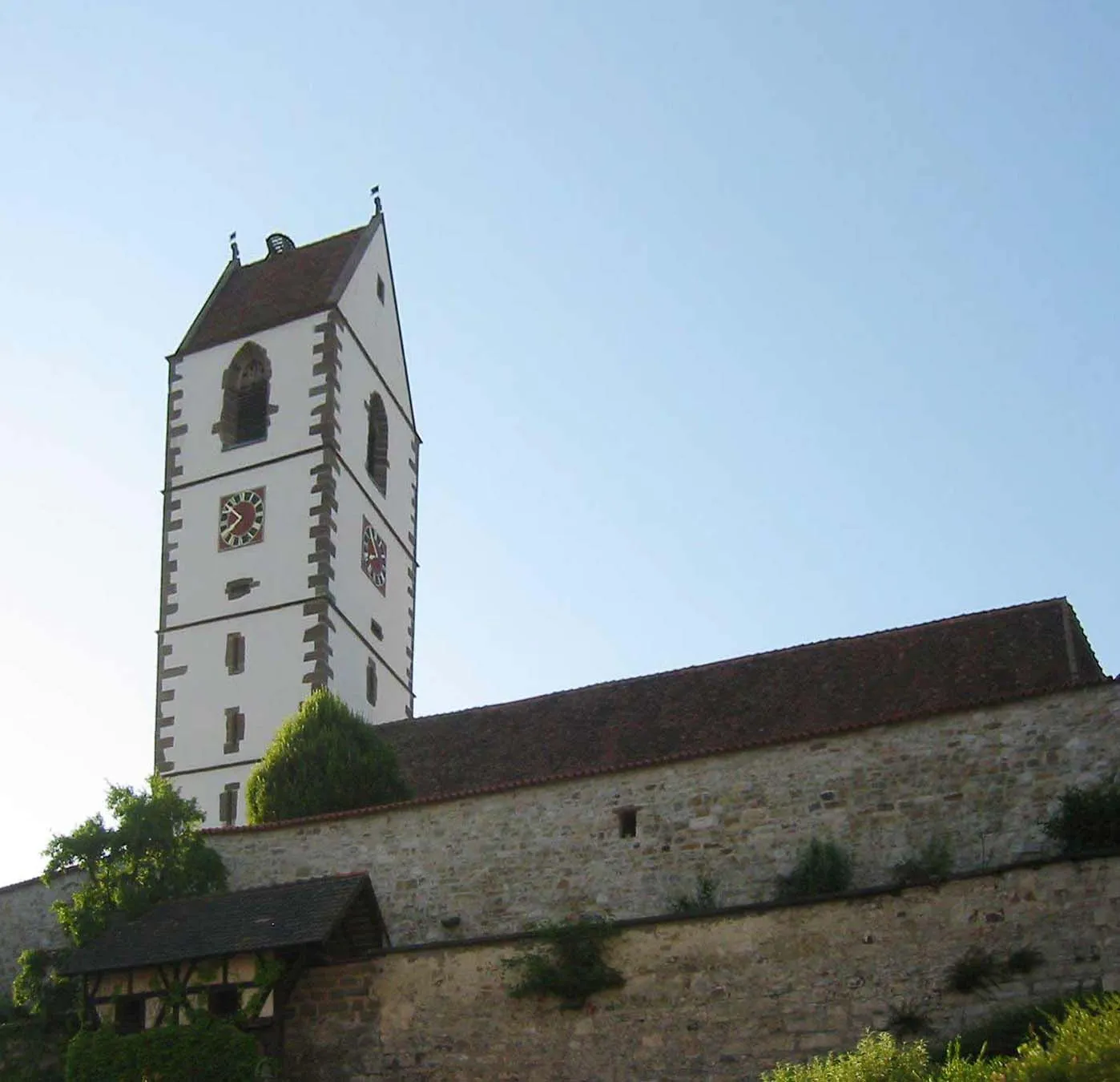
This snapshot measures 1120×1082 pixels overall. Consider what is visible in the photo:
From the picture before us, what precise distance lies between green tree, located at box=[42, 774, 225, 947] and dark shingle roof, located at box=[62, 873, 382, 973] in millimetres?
858

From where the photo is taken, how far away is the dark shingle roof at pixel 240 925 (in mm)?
23562

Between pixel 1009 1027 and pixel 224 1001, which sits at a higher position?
pixel 224 1001

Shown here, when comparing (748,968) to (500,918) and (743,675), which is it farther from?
(743,675)

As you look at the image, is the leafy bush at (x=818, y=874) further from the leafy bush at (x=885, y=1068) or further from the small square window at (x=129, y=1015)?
the small square window at (x=129, y=1015)

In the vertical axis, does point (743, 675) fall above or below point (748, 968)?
above

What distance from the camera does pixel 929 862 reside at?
74.1 feet

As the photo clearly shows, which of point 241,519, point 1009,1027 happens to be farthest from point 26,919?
point 1009,1027

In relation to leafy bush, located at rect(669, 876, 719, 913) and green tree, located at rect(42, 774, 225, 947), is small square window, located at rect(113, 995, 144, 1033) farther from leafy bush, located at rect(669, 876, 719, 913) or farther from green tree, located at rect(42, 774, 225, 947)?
leafy bush, located at rect(669, 876, 719, 913)

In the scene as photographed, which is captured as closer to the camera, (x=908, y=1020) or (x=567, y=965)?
(x=908, y=1020)

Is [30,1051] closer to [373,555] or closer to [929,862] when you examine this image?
[929,862]

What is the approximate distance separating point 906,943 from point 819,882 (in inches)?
90.3

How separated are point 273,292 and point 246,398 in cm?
285

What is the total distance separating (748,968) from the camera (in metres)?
21.2

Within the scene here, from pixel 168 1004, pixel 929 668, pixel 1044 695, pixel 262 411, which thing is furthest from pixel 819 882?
pixel 262 411
